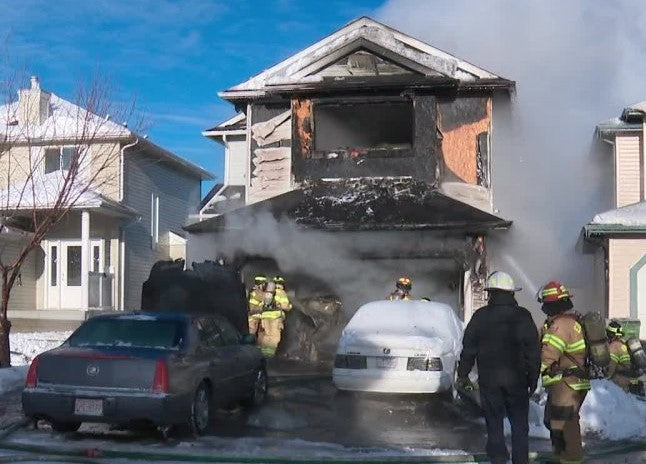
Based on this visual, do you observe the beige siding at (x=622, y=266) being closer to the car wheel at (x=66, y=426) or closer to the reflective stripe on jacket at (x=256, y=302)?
the reflective stripe on jacket at (x=256, y=302)

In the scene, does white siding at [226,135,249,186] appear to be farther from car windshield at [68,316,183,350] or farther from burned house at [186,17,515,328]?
car windshield at [68,316,183,350]

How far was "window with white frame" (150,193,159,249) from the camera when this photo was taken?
26050mm

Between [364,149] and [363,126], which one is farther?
[363,126]

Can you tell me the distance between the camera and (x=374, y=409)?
10.3 meters

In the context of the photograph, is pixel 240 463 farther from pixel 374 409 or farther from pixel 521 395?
pixel 374 409

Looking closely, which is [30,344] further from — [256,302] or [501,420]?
[501,420]

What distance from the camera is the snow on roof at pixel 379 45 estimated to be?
16750 millimetres

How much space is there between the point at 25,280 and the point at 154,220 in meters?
4.64

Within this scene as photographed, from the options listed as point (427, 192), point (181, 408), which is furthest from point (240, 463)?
point (427, 192)

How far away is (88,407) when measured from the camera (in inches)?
307

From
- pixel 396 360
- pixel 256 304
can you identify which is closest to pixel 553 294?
pixel 396 360

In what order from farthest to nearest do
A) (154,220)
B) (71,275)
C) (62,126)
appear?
1. (154,220)
2. (71,275)
3. (62,126)

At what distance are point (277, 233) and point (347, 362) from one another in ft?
16.5

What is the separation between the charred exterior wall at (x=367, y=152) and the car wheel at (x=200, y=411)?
8590 mm
